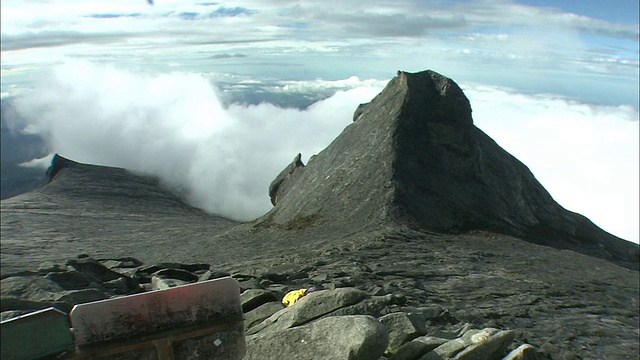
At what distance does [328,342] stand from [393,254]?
A: 41.0 feet

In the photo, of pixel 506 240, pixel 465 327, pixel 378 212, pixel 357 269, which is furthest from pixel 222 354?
pixel 506 240

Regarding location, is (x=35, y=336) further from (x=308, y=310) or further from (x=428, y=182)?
(x=428, y=182)

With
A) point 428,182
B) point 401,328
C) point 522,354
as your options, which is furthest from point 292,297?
point 428,182

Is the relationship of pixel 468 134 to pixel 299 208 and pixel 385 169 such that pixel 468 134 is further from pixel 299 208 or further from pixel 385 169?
pixel 299 208

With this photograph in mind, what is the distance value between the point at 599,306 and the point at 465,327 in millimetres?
7128

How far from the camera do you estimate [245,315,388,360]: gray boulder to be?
27.9 ft

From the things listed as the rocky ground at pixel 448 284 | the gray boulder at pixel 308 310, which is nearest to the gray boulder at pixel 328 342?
the gray boulder at pixel 308 310

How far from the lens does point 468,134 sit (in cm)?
3145

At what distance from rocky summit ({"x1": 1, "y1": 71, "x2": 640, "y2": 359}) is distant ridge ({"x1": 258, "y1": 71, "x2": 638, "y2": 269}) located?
0.09 m

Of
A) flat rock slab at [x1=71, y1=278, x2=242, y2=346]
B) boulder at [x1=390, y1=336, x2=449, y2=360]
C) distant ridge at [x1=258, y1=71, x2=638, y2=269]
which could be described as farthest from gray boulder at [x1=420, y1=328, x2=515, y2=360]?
distant ridge at [x1=258, y1=71, x2=638, y2=269]

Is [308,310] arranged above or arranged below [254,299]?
above

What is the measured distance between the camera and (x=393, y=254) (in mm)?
20984

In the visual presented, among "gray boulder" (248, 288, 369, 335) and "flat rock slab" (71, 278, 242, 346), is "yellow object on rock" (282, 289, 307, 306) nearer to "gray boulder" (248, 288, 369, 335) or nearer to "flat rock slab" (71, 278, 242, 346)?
"gray boulder" (248, 288, 369, 335)

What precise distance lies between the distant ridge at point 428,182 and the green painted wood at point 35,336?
18565 millimetres
